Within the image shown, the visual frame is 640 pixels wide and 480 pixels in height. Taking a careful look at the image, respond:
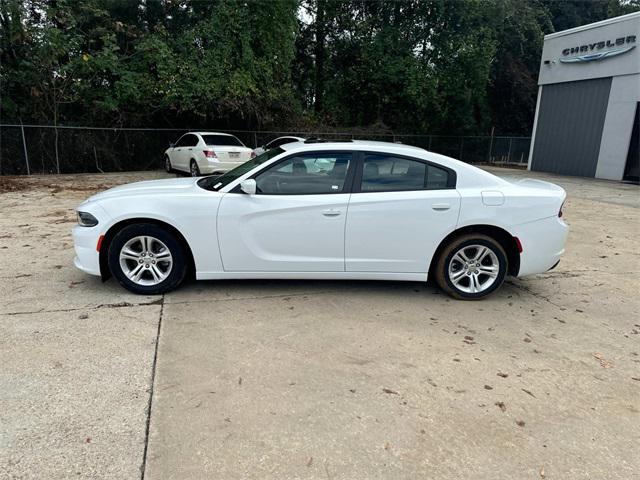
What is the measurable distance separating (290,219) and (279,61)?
16.6 m

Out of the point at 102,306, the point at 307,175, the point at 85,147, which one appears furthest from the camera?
the point at 85,147

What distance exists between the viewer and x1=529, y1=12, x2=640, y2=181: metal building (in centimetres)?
1677

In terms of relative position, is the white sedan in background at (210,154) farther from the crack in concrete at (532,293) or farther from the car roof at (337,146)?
the crack in concrete at (532,293)

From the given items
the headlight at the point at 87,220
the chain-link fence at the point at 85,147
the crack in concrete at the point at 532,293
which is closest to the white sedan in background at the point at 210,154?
the chain-link fence at the point at 85,147

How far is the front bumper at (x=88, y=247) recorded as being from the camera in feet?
14.2

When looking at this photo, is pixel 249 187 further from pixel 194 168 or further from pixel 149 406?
pixel 194 168

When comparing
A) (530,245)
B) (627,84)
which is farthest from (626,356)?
(627,84)

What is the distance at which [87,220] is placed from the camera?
4.36 metres

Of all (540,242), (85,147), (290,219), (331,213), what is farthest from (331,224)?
(85,147)

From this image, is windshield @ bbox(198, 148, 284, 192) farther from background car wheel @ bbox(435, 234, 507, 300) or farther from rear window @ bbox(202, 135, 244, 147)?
rear window @ bbox(202, 135, 244, 147)

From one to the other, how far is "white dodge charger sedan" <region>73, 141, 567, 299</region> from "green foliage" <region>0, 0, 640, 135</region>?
13.4 metres

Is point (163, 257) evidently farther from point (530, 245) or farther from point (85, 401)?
point (530, 245)

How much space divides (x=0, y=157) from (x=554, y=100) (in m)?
22.2

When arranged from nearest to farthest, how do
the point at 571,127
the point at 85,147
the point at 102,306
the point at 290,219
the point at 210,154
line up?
the point at 102,306
the point at 290,219
the point at 210,154
the point at 85,147
the point at 571,127
